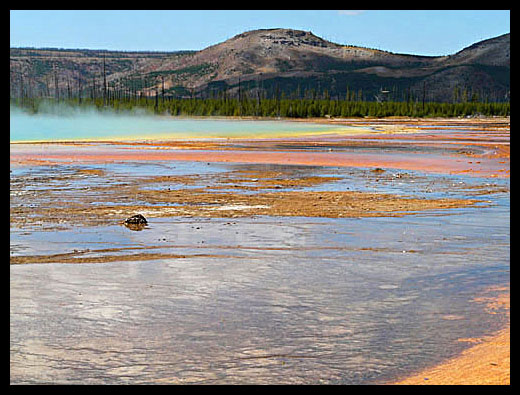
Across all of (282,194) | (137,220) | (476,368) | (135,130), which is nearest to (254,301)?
(476,368)

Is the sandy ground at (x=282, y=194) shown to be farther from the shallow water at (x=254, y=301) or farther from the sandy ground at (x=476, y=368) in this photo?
the shallow water at (x=254, y=301)

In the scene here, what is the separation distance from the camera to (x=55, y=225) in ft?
50.0

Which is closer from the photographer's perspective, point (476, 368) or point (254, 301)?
point (476, 368)

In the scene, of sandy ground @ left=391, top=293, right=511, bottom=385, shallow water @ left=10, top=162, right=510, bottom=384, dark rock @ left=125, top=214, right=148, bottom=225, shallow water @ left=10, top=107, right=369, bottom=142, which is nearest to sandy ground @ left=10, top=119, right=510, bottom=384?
sandy ground @ left=391, top=293, right=511, bottom=385

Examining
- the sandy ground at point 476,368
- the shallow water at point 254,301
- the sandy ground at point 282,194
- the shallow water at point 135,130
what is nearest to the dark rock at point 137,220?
the shallow water at point 254,301

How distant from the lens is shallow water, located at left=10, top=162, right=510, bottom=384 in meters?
7.26

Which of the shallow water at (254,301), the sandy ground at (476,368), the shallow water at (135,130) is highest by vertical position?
the shallow water at (135,130)

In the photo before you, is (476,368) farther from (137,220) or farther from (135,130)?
(135,130)

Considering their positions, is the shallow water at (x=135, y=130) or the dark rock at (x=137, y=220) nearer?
the dark rock at (x=137, y=220)

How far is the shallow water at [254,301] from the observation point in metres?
7.26

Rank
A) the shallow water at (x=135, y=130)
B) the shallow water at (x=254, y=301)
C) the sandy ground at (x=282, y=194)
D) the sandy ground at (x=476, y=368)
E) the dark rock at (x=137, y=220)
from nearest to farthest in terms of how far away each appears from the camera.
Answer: the sandy ground at (x=476, y=368) < the shallow water at (x=254, y=301) < the sandy ground at (x=282, y=194) < the dark rock at (x=137, y=220) < the shallow water at (x=135, y=130)

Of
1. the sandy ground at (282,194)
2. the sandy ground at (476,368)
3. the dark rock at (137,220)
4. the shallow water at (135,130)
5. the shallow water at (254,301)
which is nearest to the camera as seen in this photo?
the sandy ground at (476,368)

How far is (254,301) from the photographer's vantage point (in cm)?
951

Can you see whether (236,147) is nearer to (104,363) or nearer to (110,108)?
(104,363)
